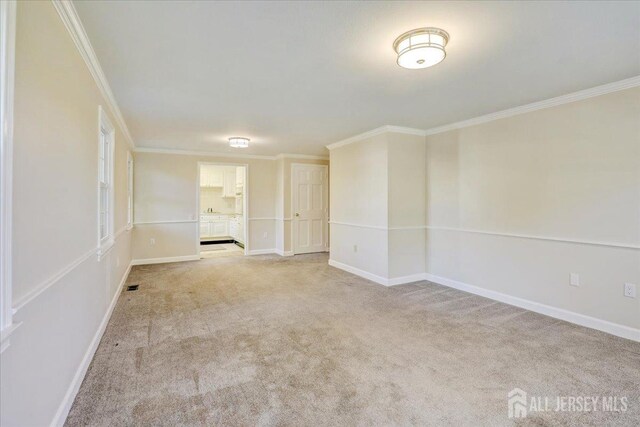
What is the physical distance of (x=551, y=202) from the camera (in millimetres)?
3350

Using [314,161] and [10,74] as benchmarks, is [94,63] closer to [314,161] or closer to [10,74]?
[10,74]

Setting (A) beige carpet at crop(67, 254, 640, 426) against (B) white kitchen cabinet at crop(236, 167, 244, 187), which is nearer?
(A) beige carpet at crop(67, 254, 640, 426)

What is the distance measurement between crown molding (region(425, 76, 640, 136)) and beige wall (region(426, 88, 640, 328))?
56mm

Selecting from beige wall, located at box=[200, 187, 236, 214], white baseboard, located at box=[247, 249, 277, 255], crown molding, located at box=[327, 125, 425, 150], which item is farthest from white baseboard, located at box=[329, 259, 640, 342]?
beige wall, located at box=[200, 187, 236, 214]

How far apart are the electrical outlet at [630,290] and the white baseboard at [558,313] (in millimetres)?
292

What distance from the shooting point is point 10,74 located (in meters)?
1.10

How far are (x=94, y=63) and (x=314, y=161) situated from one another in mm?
5147

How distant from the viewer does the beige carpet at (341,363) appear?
6.03 feet

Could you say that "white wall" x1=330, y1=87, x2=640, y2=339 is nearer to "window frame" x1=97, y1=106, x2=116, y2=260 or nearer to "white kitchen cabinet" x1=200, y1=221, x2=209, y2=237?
"window frame" x1=97, y1=106, x2=116, y2=260

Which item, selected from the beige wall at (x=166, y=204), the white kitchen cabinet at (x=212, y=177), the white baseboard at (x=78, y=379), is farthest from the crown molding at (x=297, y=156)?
the white baseboard at (x=78, y=379)

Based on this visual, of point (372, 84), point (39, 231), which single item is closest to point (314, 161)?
point (372, 84)

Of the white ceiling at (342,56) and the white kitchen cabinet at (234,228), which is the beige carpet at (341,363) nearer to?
the white ceiling at (342,56)

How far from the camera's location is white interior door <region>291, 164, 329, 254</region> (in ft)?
23.3

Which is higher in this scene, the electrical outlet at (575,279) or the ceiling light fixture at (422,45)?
the ceiling light fixture at (422,45)
